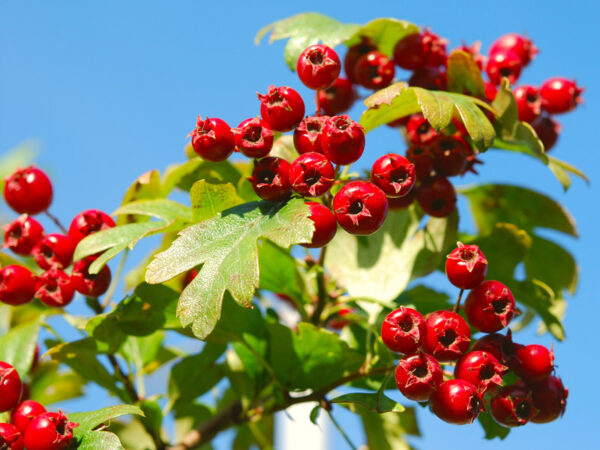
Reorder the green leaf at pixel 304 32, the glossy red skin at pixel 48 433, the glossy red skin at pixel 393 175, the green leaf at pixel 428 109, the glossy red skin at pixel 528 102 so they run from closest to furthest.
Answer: the glossy red skin at pixel 48 433 → the glossy red skin at pixel 393 175 → the green leaf at pixel 428 109 → the green leaf at pixel 304 32 → the glossy red skin at pixel 528 102

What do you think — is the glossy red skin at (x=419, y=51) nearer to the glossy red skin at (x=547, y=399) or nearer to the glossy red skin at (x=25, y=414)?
the glossy red skin at (x=547, y=399)

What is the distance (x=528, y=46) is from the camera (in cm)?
208

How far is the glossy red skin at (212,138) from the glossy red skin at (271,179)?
0.23 feet

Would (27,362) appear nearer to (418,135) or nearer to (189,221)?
(189,221)

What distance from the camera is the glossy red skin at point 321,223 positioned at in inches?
52.4

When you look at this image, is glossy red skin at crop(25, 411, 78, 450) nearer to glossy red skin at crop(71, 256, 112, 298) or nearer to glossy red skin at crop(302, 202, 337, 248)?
glossy red skin at crop(71, 256, 112, 298)

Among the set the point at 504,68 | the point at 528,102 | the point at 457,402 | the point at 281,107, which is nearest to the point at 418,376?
the point at 457,402

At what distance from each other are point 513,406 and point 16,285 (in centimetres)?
102

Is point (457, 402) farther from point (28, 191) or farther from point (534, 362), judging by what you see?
point (28, 191)

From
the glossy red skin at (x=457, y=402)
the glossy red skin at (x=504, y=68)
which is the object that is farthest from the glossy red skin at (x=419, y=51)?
the glossy red skin at (x=457, y=402)

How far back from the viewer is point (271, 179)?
4.57 ft

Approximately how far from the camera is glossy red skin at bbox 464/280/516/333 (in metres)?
1.38

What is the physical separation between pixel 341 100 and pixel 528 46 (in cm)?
62

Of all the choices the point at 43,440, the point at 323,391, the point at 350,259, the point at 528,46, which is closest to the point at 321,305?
the point at 350,259
